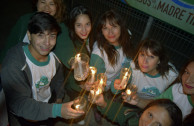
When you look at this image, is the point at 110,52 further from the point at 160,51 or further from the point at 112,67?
the point at 160,51

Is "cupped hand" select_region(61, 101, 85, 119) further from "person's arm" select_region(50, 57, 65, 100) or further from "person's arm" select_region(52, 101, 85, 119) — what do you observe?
"person's arm" select_region(50, 57, 65, 100)

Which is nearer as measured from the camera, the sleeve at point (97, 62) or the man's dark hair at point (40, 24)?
the man's dark hair at point (40, 24)

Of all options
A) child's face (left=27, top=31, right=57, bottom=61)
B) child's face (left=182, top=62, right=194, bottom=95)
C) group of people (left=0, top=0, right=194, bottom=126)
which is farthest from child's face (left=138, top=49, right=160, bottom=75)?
child's face (left=27, top=31, right=57, bottom=61)

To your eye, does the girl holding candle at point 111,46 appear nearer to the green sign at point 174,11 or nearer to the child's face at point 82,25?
the child's face at point 82,25

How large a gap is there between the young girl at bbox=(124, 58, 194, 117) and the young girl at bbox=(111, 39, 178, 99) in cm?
28

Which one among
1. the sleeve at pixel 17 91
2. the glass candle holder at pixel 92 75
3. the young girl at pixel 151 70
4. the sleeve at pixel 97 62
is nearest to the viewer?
the sleeve at pixel 17 91

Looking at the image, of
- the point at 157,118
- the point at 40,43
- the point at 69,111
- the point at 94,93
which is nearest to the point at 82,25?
the point at 40,43

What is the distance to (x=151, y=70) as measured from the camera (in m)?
2.62

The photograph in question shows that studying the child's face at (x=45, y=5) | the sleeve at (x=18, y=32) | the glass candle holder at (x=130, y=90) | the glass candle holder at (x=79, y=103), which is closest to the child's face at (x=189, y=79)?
the glass candle holder at (x=130, y=90)

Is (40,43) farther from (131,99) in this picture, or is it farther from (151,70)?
(151,70)

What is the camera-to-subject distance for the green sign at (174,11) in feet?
9.30

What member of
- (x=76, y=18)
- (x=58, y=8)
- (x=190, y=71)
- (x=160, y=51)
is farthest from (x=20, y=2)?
(x=190, y=71)

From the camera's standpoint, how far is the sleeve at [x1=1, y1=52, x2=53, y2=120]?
Answer: 5.77 ft

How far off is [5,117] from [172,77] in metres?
2.80
